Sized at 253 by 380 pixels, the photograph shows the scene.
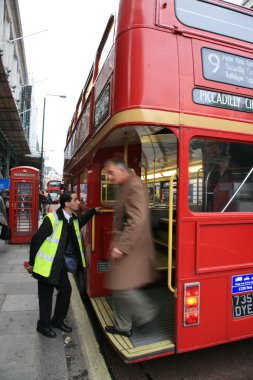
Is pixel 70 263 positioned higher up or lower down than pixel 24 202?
lower down

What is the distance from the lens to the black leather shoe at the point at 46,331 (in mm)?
3680

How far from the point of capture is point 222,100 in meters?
2.97

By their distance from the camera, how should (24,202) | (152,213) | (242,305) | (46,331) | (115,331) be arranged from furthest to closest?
1. (24,202)
2. (152,213)
3. (46,331)
4. (115,331)
5. (242,305)

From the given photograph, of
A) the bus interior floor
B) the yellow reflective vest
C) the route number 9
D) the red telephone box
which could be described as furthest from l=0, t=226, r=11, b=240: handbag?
the route number 9

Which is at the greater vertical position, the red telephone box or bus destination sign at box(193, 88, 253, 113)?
→ bus destination sign at box(193, 88, 253, 113)

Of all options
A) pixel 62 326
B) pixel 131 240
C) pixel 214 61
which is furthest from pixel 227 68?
pixel 62 326

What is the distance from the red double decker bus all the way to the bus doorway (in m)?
0.05

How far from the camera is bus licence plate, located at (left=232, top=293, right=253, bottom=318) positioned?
9.98ft

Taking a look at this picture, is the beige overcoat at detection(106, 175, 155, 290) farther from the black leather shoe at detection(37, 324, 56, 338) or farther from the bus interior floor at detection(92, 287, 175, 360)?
the black leather shoe at detection(37, 324, 56, 338)

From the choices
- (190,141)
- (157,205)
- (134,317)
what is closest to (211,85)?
(190,141)

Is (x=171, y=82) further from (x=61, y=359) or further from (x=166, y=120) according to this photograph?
(x=61, y=359)

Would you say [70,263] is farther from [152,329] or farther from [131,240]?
[131,240]

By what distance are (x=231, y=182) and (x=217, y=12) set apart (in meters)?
1.65

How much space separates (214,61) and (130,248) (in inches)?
73.9
